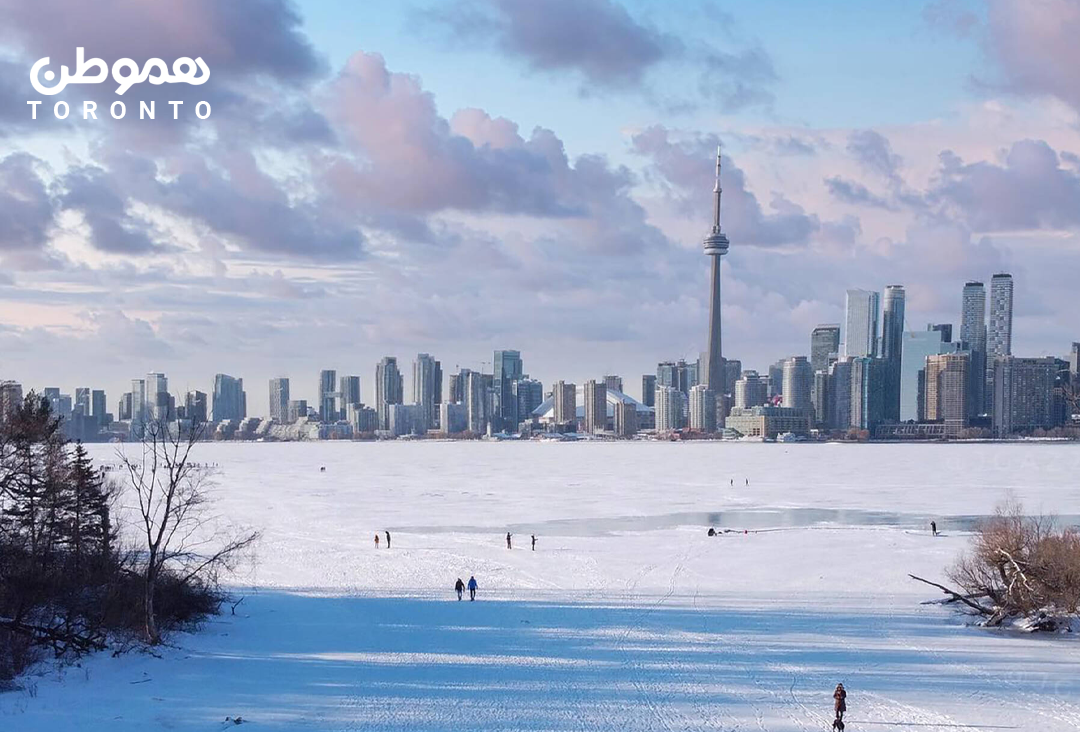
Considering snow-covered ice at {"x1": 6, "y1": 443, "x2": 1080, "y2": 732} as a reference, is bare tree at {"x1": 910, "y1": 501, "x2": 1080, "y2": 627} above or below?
above

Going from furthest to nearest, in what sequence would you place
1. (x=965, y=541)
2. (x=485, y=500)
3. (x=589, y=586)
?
(x=485, y=500) < (x=965, y=541) < (x=589, y=586)

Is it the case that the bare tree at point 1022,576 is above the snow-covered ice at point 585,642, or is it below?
above

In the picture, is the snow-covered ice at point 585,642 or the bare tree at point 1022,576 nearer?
the snow-covered ice at point 585,642

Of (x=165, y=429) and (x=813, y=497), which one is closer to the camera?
(x=165, y=429)

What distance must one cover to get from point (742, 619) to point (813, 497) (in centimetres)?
5759

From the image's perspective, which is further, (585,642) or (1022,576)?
(1022,576)

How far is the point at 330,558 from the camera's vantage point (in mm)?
56000

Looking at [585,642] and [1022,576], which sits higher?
[1022,576]

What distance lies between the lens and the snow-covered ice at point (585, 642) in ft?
90.4

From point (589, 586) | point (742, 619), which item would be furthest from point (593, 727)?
point (589, 586)

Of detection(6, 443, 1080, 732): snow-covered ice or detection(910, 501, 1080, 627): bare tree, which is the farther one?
detection(910, 501, 1080, 627): bare tree

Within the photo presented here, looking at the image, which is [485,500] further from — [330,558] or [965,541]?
[965,541]

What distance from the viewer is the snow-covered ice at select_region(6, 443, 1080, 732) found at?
27547 mm

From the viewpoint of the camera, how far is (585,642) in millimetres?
35875
